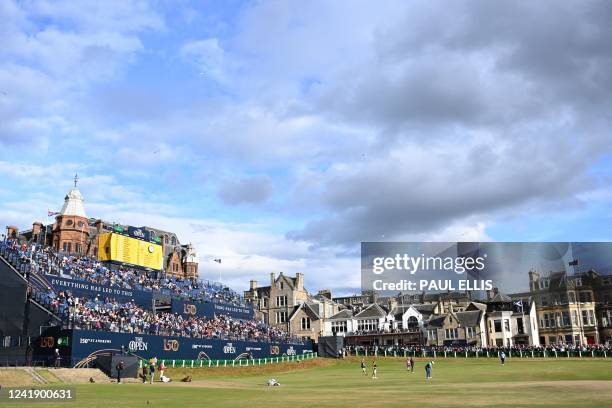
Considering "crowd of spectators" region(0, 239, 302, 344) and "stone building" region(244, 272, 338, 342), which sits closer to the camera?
"crowd of spectators" region(0, 239, 302, 344)

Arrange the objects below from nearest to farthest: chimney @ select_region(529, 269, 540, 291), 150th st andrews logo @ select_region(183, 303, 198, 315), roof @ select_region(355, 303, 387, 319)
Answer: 150th st andrews logo @ select_region(183, 303, 198, 315) → roof @ select_region(355, 303, 387, 319) → chimney @ select_region(529, 269, 540, 291)

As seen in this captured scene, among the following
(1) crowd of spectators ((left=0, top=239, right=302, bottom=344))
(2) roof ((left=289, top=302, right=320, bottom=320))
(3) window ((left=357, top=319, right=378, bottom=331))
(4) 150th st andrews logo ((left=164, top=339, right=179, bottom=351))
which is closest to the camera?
(1) crowd of spectators ((left=0, top=239, right=302, bottom=344))

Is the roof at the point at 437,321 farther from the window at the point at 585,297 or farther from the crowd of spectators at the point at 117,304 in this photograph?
the crowd of spectators at the point at 117,304

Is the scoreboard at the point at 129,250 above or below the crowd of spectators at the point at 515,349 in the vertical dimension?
above

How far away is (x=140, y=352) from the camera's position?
190 ft

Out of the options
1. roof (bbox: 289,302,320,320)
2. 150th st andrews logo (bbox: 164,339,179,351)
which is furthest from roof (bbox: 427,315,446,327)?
150th st andrews logo (bbox: 164,339,179,351)

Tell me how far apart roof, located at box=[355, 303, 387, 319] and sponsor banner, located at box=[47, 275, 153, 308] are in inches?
1970

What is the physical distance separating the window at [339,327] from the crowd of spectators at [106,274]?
26.7 metres

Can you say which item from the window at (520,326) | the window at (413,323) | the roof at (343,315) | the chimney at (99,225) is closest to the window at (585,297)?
the window at (520,326)

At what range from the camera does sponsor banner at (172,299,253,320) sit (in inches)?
2889

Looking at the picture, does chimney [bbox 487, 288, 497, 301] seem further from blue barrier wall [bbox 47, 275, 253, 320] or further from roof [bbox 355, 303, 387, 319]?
blue barrier wall [bbox 47, 275, 253, 320]

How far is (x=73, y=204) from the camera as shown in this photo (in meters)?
91.2

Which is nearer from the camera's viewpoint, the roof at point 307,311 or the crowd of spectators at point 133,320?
the crowd of spectators at point 133,320

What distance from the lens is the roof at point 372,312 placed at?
10931cm
